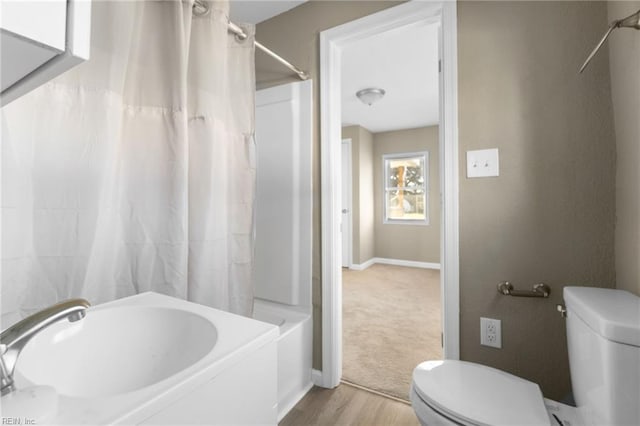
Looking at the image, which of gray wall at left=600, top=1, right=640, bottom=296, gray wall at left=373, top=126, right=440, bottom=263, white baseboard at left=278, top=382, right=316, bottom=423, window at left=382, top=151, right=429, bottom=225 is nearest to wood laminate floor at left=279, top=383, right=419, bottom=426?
white baseboard at left=278, top=382, right=316, bottom=423

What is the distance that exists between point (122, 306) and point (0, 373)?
0.43 m

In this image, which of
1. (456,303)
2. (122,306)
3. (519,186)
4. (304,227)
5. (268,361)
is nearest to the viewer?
(268,361)

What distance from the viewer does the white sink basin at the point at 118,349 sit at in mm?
665

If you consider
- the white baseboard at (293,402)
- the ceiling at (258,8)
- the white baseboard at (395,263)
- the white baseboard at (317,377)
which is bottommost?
the white baseboard at (293,402)

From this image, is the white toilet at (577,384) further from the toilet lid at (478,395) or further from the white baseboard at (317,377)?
the white baseboard at (317,377)

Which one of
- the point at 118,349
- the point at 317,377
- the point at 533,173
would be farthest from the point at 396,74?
the point at 118,349

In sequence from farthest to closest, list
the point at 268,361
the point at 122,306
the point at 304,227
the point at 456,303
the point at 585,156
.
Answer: the point at 304,227
the point at 456,303
the point at 585,156
the point at 122,306
the point at 268,361

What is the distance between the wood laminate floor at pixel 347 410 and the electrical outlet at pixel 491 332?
54 centimetres

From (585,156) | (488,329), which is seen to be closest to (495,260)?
(488,329)

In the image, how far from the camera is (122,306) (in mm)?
830

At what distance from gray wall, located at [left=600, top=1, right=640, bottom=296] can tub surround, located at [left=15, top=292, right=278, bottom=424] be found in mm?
1202

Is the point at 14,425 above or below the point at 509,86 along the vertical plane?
below

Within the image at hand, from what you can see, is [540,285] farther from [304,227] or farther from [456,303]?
[304,227]

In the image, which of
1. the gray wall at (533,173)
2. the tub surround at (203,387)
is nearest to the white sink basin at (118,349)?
the tub surround at (203,387)
